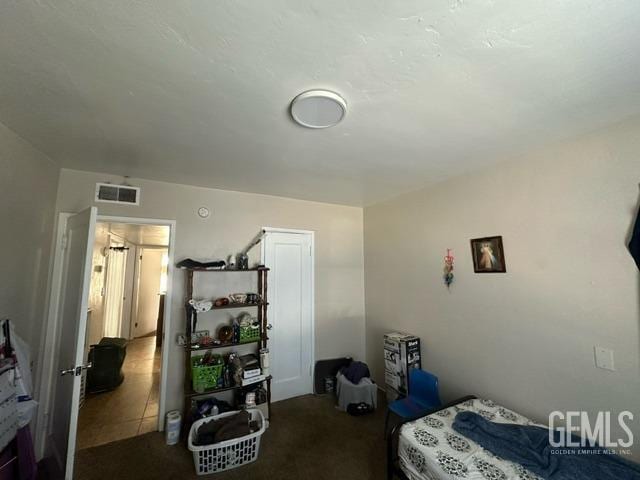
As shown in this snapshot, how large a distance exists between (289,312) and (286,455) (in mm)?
1379

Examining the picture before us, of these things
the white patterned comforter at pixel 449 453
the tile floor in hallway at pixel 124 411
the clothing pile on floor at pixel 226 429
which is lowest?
the tile floor in hallway at pixel 124 411

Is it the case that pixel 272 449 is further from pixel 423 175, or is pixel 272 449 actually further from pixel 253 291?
pixel 423 175

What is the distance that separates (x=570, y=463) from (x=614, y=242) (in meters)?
1.28

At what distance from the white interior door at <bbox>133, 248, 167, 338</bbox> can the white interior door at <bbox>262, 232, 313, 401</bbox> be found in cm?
497

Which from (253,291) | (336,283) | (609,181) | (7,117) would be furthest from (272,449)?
(609,181)

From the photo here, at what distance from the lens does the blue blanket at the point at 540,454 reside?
1.34 m

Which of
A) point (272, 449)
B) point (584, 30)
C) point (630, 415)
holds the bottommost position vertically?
point (272, 449)

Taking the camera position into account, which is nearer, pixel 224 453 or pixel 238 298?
pixel 224 453

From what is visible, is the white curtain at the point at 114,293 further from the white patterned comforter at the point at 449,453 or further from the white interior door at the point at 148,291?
the white patterned comforter at the point at 449,453

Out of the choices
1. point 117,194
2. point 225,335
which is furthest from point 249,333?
point 117,194

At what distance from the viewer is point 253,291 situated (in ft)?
9.83

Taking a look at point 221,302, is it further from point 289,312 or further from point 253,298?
point 289,312

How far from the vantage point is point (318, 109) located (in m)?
1.42

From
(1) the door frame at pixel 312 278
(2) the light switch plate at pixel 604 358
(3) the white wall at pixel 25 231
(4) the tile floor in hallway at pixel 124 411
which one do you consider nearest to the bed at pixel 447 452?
(2) the light switch plate at pixel 604 358
